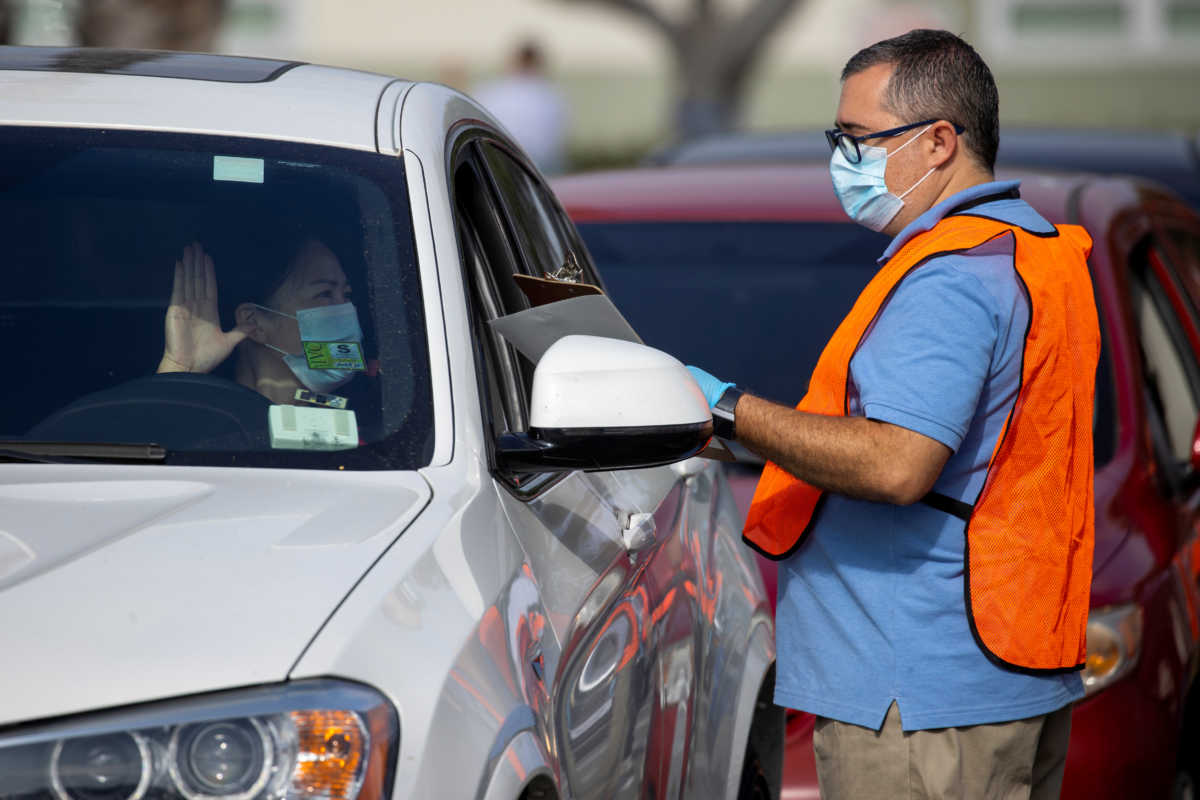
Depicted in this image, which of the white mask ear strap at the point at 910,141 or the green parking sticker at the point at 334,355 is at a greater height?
the white mask ear strap at the point at 910,141

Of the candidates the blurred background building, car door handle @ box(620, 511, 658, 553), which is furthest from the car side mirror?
the blurred background building

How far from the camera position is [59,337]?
296 cm

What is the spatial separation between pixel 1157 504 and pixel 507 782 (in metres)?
2.79

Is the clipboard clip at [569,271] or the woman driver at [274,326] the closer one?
the woman driver at [274,326]

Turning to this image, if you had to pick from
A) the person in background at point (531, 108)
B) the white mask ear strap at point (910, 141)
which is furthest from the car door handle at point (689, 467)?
the person in background at point (531, 108)

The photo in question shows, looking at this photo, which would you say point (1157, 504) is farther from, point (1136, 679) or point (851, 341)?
point (851, 341)

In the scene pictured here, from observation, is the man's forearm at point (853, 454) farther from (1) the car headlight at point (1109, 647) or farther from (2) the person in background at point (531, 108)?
(2) the person in background at point (531, 108)

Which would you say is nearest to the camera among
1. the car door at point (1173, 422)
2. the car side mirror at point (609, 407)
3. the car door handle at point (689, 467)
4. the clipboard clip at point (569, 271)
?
the car side mirror at point (609, 407)

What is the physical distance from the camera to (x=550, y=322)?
9.28 ft

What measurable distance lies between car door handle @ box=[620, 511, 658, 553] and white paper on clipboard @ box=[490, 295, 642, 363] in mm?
386

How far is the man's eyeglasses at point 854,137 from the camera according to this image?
2.97 m

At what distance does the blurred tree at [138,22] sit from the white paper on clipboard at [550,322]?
8904mm

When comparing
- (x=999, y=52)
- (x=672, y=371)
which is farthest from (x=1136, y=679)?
(x=999, y=52)

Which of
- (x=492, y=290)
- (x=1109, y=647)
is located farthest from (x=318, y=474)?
(x=1109, y=647)
